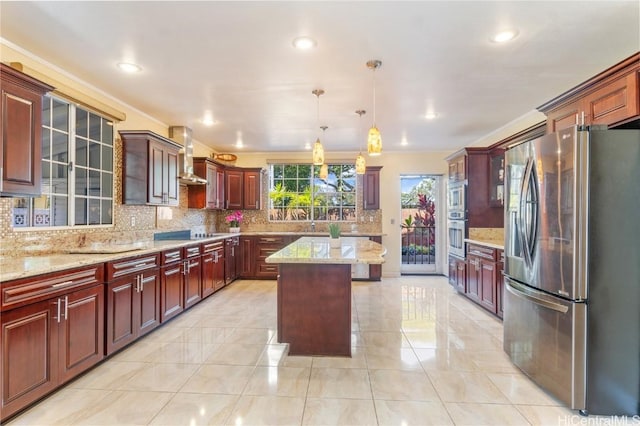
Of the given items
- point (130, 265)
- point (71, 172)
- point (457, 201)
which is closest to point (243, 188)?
point (71, 172)

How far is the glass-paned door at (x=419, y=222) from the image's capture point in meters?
7.25

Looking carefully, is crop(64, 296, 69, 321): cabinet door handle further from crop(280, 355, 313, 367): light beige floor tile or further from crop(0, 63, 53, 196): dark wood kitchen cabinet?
crop(280, 355, 313, 367): light beige floor tile

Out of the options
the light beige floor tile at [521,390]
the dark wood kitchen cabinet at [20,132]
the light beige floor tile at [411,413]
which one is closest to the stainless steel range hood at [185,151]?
the dark wood kitchen cabinet at [20,132]

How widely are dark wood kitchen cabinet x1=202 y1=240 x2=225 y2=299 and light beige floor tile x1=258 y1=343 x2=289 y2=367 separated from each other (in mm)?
1966

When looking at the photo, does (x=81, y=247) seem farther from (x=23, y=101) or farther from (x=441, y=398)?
(x=441, y=398)

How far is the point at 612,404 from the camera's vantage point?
2.09 m

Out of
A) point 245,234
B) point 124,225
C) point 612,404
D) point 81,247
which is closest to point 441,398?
point 612,404

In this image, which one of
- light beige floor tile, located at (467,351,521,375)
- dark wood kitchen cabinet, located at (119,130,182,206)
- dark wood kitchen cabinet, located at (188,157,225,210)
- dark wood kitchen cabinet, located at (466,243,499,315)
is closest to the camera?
light beige floor tile, located at (467,351,521,375)

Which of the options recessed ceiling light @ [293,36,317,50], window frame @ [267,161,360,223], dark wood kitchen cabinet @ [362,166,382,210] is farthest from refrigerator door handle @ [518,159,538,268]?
window frame @ [267,161,360,223]

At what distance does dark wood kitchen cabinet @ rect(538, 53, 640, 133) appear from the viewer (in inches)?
83.7

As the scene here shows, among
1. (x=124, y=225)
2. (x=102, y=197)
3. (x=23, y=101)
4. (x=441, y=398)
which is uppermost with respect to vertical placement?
(x=23, y=101)

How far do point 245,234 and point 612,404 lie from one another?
18.0 ft

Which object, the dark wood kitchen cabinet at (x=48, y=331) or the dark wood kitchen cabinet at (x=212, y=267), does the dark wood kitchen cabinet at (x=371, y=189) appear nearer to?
the dark wood kitchen cabinet at (x=212, y=267)

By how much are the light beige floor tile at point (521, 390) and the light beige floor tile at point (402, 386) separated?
52 centimetres
